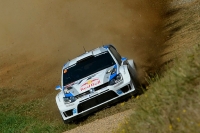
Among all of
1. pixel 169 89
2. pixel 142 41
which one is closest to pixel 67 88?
pixel 169 89

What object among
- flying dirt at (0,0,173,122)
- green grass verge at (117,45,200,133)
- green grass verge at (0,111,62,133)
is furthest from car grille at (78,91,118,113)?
flying dirt at (0,0,173,122)

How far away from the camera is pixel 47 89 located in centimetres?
2127

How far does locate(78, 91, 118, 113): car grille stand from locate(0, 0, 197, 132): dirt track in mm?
6818

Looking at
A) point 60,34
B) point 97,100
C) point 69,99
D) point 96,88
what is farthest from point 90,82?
point 60,34

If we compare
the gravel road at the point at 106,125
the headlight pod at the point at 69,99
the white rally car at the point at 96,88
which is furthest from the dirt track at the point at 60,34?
the gravel road at the point at 106,125

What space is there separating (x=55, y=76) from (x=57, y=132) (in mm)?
9828

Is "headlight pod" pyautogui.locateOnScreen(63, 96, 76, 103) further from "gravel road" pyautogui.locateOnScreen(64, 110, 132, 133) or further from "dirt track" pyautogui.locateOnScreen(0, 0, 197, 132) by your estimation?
"dirt track" pyautogui.locateOnScreen(0, 0, 197, 132)

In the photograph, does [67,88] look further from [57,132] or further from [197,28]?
[197,28]

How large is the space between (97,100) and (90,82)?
1.87 ft

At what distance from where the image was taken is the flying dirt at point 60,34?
23.4 metres

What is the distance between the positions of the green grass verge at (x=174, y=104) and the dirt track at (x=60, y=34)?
11525mm

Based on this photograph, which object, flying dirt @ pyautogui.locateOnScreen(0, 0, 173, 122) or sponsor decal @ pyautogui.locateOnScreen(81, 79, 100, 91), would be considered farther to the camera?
flying dirt @ pyautogui.locateOnScreen(0, 0, 173, 122)

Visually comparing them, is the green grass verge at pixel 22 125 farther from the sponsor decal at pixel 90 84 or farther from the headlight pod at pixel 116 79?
the headlight pod at pixel 116 79

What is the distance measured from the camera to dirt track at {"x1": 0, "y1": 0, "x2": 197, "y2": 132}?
23.5 meters
